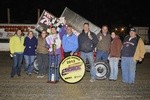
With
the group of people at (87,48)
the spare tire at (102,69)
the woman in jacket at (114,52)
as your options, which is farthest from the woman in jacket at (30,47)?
the woman in jacket at (114,52)

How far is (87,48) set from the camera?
8.21m

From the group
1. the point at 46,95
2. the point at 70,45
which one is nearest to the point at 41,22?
the point at 70,45

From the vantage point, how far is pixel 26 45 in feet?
29.2

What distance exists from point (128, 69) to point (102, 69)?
891 mm

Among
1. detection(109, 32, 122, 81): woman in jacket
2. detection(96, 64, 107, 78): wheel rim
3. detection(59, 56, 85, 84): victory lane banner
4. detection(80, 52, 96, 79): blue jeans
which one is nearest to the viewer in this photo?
detection(59, 56, 85, 84): victory lane banner

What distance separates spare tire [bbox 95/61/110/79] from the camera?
868 cm

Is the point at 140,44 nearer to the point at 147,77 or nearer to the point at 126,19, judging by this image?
the point at 147,77

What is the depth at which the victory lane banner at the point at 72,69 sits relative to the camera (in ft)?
26.0

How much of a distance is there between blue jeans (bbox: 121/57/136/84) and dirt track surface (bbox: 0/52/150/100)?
0.22m

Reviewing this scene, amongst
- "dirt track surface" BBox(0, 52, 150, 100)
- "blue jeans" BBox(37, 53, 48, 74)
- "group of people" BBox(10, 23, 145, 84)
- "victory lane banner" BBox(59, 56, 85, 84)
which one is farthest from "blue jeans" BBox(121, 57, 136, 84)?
"blue jeans" BBox(37, 53, 48, 74)

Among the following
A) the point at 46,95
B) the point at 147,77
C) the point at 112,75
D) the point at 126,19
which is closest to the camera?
the point at 46,95

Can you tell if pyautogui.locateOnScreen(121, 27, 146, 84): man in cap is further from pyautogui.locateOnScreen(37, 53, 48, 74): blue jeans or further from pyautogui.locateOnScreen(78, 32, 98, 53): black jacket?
pyautogui.locateOnScreen(37, 53, 48, 74): blue jeans

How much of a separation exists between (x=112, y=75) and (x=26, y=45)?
3.14m

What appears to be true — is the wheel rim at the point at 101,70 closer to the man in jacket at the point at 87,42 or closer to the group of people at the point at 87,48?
the group of people at the point at 87,48
